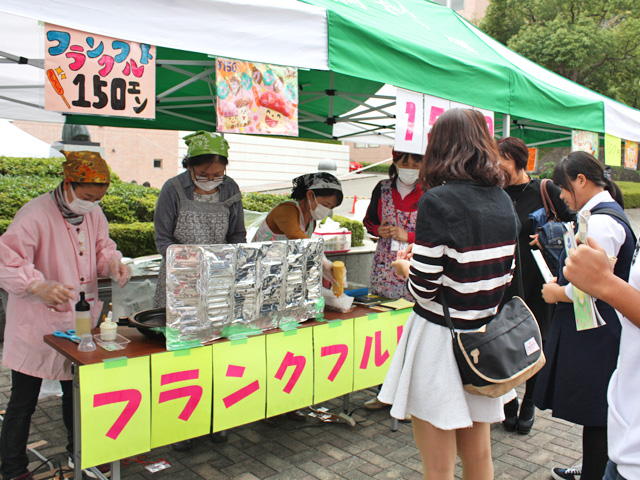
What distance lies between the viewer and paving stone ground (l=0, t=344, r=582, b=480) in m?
2.94

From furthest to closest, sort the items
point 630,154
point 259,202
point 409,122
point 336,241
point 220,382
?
point 259,202 → point 336,241 → point 630,154 → point 409,122 → point 220,382

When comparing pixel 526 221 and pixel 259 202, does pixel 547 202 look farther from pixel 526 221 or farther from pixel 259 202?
pixel 259 202

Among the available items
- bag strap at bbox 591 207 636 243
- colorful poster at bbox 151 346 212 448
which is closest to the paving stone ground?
colorful poster at bbox 151 346 212 448

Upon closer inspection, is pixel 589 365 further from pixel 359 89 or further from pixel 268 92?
pixel 359 89

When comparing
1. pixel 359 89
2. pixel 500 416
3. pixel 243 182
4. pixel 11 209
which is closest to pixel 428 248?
pixel 500 416

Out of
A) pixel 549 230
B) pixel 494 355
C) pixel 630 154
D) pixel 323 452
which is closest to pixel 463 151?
pixel 494 355

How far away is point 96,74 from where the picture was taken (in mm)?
2092

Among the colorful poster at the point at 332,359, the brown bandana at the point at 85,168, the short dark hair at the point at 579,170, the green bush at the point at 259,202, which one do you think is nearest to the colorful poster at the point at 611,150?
the short dark hair at the point at 579,170

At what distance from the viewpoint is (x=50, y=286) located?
2443 millimetres

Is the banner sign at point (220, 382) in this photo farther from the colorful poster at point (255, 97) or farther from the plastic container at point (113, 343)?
the colorful poster at point (255, 97)

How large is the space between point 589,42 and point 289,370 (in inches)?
864

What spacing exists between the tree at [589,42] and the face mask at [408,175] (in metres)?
20.2

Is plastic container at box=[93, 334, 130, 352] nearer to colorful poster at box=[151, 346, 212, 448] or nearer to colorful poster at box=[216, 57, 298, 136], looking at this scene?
colorful poster at box=[151, 346, 212, 448]

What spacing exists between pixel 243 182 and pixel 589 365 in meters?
20.0
